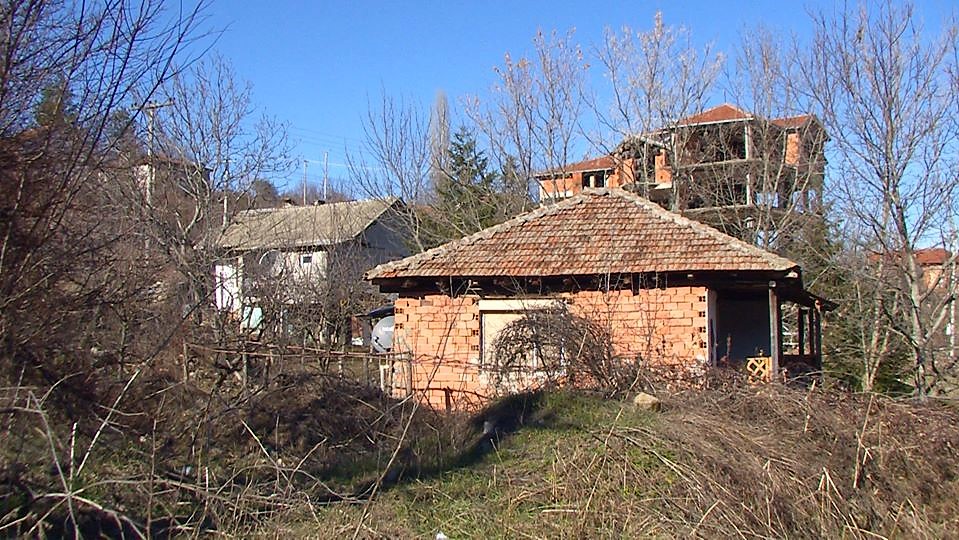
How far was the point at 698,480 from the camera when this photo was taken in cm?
670

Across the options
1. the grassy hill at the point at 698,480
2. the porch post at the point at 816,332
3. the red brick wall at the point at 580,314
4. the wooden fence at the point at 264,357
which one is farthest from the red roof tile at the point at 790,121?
the grassy hill at the point at 698,480

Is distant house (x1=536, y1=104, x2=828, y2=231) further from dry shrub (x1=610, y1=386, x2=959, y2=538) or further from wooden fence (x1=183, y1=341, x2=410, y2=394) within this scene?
dry shrub (x1=610, y1=386, x2=959, y2=538)

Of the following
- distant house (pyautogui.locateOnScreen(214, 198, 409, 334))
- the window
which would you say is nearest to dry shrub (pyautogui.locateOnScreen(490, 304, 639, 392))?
distant house (pyautogui.locateOnScreen(214, 198, 409, 334))

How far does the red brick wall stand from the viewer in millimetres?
12938

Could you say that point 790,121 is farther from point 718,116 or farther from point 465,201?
point 465,201

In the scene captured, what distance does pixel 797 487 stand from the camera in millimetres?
6523

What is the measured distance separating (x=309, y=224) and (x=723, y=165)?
14418mm

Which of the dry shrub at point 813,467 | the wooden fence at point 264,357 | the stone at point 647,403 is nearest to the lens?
the dry shrub at point 813,467

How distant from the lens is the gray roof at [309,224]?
72.9 feet

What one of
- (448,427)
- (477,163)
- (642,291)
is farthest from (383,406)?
(477,163)

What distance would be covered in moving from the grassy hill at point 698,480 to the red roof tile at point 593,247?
455 centimetres

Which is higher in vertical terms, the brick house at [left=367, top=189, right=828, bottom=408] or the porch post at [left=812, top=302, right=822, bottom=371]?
the brick house at [left=367, top=189, right=828, bottom=408]

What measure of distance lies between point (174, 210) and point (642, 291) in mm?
9700

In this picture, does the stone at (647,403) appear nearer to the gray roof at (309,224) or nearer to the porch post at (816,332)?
the porch post at (816,332)
